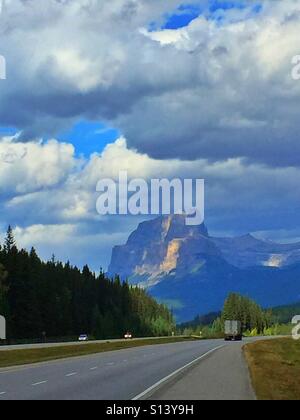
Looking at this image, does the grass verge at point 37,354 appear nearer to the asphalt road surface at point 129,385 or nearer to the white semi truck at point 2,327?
the asphalt road surface at point 129,385

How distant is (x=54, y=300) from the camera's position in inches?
5379

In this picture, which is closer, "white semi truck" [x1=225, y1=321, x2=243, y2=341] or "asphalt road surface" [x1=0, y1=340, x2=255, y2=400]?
"asphalt road surface" [x1=0, y1=340, x2=255, y2=400]

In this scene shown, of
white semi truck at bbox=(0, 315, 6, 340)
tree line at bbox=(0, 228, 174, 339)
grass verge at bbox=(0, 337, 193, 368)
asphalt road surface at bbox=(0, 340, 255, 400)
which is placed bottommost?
asphalt road surface at bbox=(0, 340, 255, 400)

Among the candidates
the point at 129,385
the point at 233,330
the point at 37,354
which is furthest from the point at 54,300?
the point at 129,385

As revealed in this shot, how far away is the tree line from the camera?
120m

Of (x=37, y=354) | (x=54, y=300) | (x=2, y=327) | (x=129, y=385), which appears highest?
(x=54, y=300)

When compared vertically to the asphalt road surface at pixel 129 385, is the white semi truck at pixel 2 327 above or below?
above

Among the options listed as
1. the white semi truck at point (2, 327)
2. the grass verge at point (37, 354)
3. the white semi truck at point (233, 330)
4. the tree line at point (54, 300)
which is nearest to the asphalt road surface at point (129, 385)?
the grass verge at point (37, 354)

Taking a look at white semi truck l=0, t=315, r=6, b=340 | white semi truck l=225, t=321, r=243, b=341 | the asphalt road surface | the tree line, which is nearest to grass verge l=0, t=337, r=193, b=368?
the asphalt road surface

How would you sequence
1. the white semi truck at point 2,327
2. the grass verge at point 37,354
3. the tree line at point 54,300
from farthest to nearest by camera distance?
1. the tree line at point 54,300
2. the white semi truck at point 2,327
3. the grass verge at point 37,354

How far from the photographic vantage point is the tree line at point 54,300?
11981 cm

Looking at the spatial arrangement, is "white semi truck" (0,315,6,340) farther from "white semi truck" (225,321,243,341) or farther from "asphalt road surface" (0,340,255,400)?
"asphalt road surface" (0,340,255,400)

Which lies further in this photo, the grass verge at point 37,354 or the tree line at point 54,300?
the tree line at point 54,300

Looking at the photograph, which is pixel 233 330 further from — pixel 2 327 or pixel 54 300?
pixel 2 327
